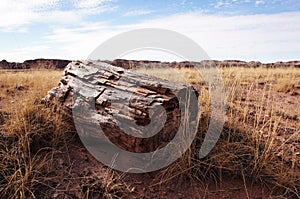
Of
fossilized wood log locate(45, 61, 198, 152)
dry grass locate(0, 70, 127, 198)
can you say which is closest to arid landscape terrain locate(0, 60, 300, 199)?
dry grass locate(0, 70, 127, 198)

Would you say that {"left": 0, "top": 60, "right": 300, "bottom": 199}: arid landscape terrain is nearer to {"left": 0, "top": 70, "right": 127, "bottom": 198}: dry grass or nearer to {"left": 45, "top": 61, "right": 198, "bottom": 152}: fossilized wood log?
{"left": 0, "top": 70, "right": 127, "bottom": 198}: dry grass

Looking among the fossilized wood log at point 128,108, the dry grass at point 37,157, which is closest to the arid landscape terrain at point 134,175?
the dry grass at point 37,157

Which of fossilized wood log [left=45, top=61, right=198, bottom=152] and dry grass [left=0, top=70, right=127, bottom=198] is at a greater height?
fossilized wood log [left=45, top=61, right=198, bottom=152]

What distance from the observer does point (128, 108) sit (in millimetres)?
2547

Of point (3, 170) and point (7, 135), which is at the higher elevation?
point (7, 135)

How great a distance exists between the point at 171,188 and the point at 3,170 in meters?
1.54

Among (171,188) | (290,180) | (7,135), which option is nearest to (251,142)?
(290,180)

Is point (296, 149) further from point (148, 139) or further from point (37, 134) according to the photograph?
point (37, 134)

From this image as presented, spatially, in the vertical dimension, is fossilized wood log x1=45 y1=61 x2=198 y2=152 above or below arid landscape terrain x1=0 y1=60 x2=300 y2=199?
above

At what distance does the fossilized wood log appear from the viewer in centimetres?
249

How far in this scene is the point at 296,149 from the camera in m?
2.93

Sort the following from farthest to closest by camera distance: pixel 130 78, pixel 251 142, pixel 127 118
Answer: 1. pixel 130 78
2. pixel 251 142
3. pixel 127 118

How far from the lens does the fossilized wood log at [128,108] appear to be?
2494 mm

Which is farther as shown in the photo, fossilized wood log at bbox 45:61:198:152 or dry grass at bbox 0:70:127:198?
fossilized wood log at bbox 45:61:198:152
